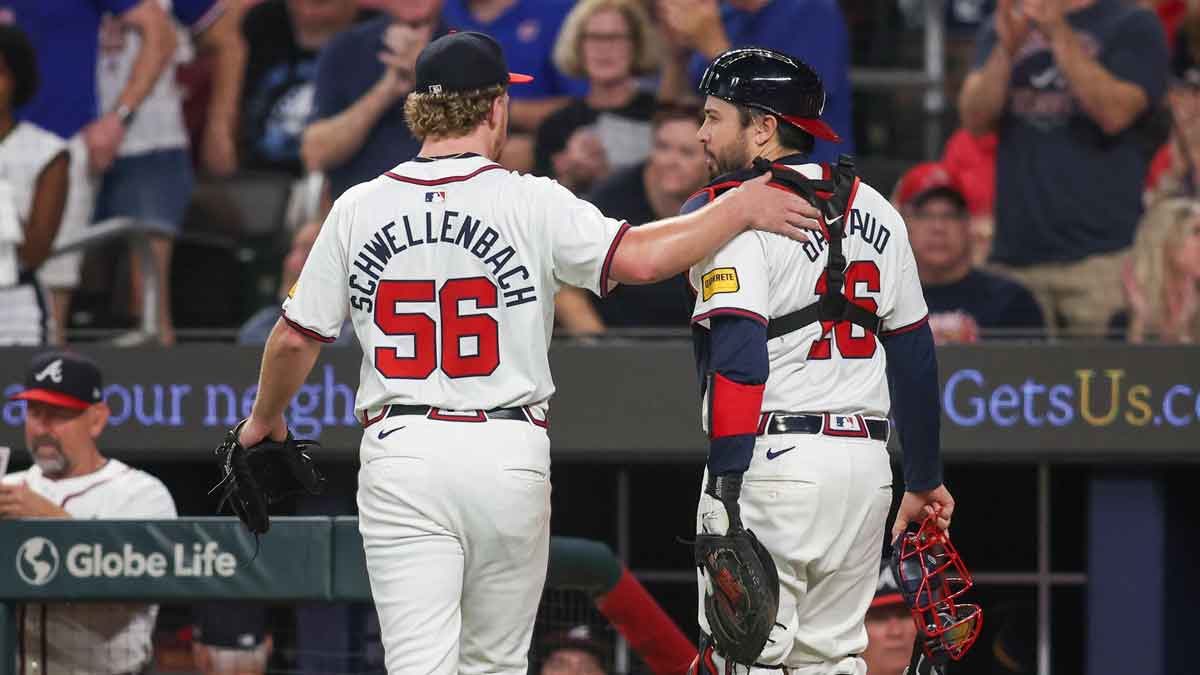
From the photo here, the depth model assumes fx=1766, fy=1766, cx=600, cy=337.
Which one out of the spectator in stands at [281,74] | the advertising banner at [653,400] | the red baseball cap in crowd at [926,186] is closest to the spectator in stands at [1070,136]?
the red baseball cap in crowd at [926,186]

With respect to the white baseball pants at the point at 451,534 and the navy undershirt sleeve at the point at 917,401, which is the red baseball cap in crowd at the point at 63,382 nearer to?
the white baseball pants at the point at 451,534

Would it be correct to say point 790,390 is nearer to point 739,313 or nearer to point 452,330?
point 739,313

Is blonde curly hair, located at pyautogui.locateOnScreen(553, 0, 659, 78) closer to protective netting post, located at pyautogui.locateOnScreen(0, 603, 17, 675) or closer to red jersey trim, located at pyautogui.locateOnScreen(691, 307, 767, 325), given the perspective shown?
protective netting post, located at pyautogui.locateOnScreen(0, 603, 17, 675)

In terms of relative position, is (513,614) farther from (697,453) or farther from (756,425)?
(697,453)

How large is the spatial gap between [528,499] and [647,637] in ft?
4.72

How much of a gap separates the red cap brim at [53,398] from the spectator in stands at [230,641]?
94 cm

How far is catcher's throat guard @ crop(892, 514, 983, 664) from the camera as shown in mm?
4035

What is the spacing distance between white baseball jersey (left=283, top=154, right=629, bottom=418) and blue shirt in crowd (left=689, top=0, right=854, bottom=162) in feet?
12.1

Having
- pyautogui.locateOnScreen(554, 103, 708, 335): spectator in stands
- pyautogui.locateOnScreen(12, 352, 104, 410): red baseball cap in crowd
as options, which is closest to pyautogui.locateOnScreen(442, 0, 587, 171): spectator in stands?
pyautogui.locateOnScreen(554, 103, 708, 335): spectator in stands

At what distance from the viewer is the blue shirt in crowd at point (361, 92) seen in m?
7.59

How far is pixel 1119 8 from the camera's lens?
7.18m

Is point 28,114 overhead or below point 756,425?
overhead

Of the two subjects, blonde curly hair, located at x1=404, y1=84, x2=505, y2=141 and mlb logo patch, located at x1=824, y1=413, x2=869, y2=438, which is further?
mlb logo patch, located at x1=824, y1=413, x2=869, y2=438

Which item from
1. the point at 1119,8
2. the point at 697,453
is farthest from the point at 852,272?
the point at 1119,8
